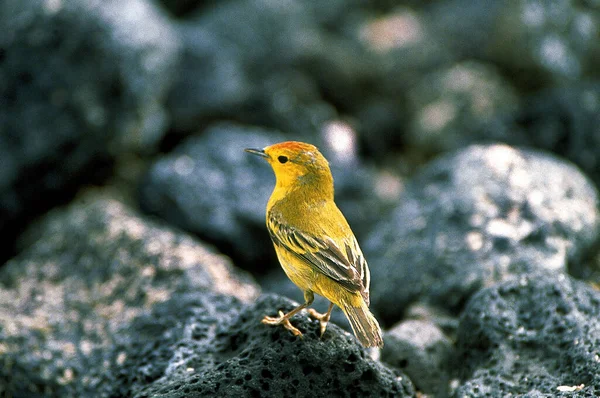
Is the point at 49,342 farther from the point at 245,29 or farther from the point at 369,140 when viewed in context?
the point at 245,29

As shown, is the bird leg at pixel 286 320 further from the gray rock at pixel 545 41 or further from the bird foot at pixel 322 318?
the gray rock at pixel 545 41

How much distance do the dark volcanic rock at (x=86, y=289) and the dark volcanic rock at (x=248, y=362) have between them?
1.14ft

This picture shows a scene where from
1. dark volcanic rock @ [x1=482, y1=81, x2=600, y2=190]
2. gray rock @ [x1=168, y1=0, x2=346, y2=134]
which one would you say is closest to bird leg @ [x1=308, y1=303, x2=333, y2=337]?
dark volcanic rock @ [x1=482, y1=81, x2=600, y2=190]

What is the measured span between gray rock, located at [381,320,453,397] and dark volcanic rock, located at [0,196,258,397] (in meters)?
1.74

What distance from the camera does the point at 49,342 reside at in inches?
238

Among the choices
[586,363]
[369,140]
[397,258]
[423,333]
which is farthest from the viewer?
[369,140]

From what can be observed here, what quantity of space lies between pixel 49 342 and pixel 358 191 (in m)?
5.23

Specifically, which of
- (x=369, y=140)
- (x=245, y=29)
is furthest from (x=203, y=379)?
(x=245, y=29)

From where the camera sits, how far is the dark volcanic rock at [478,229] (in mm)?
6949

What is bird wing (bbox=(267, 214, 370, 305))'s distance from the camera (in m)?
4.70

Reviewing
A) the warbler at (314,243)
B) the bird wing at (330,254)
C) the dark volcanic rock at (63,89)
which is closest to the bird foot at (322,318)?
the warbler at (314,243)

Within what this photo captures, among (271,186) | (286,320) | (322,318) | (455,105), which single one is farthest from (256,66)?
(286,320)

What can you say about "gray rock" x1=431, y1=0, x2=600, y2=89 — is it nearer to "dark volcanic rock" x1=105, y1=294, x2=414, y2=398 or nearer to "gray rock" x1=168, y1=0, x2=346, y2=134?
"gray rock" x1=168, y1=0, x2=346, y2=134

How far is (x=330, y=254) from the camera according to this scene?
15.8 ft
